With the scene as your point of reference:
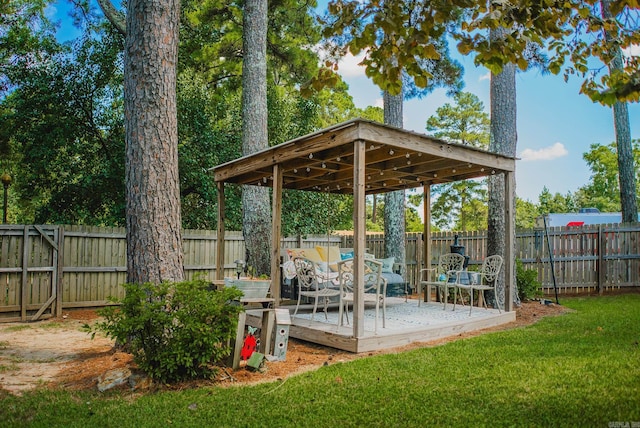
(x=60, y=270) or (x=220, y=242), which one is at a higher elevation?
(x=220, y=242)

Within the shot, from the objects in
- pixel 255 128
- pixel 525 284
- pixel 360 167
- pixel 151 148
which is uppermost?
pixel 255 128

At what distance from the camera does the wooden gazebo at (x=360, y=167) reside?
15.7 feet

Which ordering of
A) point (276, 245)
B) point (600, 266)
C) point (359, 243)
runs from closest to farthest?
1. point (359, 243)
2. point (276, 245)
3. point (600, 266)

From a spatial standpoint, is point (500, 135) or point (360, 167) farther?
point (500, 135)

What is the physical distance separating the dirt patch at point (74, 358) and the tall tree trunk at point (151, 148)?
906 millimetres

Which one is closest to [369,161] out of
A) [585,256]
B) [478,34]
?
[478,34]

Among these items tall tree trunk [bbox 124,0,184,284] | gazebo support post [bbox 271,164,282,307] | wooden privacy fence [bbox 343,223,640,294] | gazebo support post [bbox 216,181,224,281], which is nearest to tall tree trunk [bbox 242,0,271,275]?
gazebo support post [bbox 216,181,224,281]

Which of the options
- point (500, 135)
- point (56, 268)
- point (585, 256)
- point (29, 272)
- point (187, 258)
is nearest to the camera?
point (29, 272)

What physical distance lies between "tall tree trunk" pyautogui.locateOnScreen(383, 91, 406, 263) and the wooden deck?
2.02m

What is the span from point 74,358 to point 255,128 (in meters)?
4.88

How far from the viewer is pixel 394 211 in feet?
30.5

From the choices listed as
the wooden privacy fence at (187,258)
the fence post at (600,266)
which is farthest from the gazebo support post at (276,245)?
the fence post at (600,266)

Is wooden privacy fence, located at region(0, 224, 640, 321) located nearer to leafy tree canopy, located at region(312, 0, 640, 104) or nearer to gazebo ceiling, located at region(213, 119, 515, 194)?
gazebo ceiling, located at region(213, 119, 515, 194)

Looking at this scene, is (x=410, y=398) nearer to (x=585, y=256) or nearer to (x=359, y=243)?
(x=359, y=243)
